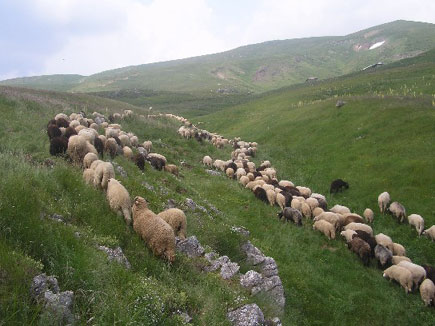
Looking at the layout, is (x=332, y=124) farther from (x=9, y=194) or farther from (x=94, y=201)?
(x=9, y=194)

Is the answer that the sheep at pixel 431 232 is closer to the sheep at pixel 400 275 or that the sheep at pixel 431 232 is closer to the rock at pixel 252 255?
the sheep at pixel 400 275

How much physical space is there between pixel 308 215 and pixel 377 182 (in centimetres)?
809

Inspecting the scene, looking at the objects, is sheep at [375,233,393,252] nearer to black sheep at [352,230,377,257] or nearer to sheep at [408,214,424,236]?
black sheep at [352,230,377,257]

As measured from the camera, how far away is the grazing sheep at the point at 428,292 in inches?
568

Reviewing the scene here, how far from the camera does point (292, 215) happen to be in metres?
19.4

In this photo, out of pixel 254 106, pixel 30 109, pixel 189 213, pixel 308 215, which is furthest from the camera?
pixel 254 106

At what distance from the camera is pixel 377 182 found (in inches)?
1016

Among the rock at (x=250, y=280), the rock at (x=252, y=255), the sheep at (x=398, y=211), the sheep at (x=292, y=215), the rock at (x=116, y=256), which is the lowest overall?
the sheep at (x=398, y=211)

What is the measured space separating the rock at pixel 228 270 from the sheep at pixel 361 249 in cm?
917

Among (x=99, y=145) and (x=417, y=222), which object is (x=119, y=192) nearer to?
(x=99, y=145)

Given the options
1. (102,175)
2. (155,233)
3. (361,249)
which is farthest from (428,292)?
(102,175)

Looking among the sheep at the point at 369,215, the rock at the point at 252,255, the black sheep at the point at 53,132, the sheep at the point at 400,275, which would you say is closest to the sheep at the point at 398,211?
the sheep at the point at 369,215

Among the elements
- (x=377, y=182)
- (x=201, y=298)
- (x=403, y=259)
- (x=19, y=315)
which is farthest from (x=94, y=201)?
(x=377, y=182)

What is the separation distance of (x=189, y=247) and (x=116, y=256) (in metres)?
2.75
